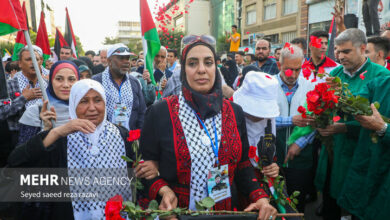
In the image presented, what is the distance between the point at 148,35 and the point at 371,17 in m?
4.62

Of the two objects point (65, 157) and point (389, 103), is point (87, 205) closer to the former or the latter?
point (65, 157)

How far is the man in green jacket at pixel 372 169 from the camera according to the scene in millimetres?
2408

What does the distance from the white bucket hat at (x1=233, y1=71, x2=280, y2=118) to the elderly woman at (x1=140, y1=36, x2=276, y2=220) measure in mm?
234

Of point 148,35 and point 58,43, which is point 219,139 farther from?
point 58,43

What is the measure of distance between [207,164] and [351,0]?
1818cm

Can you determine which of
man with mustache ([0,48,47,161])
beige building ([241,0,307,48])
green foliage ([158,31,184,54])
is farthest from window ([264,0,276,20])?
man with mustache ([0,48,47,161])

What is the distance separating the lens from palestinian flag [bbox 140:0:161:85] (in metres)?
4.61

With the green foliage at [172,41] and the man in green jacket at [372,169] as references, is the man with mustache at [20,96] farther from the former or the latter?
the green foliage at [172,41]

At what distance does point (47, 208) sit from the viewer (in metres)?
2.13

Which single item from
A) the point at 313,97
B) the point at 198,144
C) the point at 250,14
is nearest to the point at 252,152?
the point at 198,144

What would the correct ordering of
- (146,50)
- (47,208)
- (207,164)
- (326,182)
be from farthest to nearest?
(146,50), (326,182), (47,208), (207,164)

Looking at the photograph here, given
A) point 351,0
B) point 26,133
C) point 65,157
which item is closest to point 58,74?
point 26,133

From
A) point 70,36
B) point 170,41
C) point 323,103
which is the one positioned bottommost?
point 323,103

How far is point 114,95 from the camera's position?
12.8 feet
